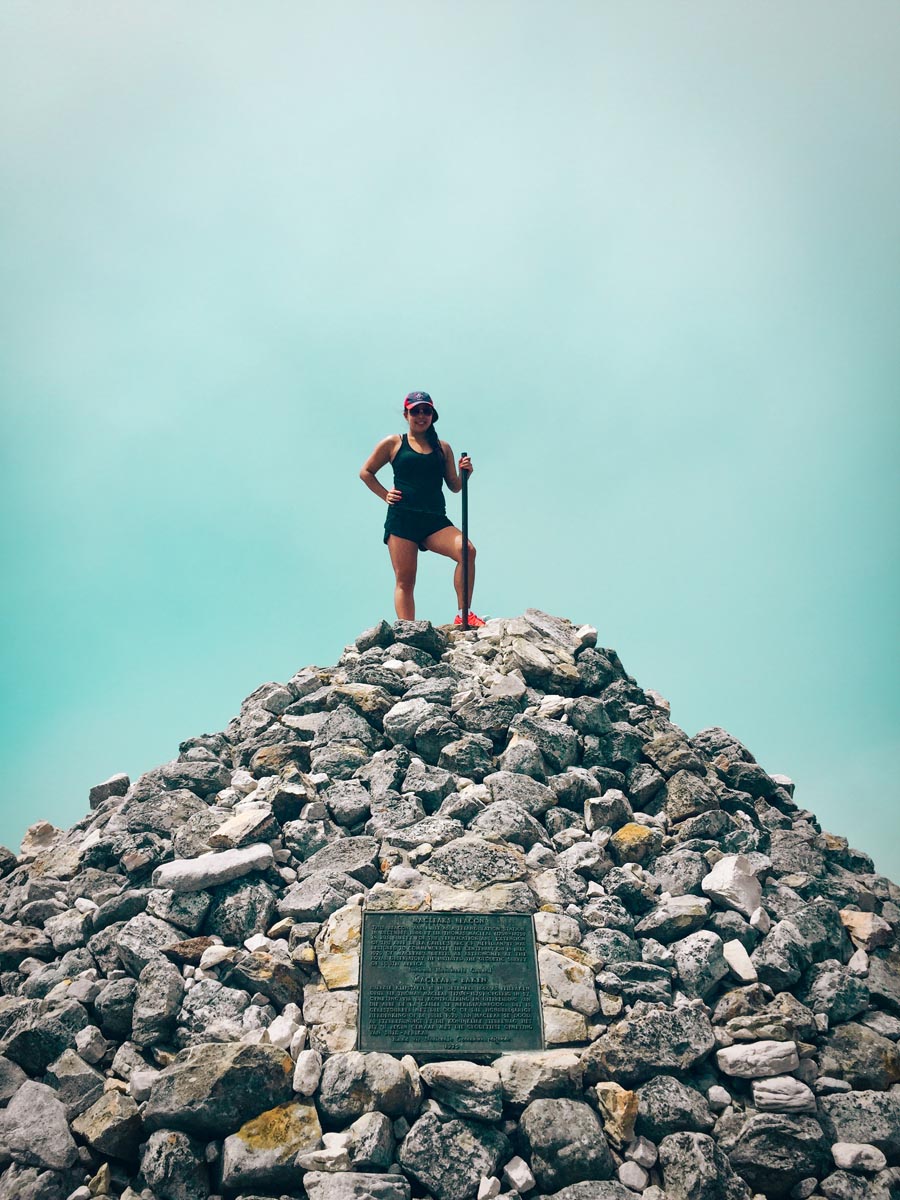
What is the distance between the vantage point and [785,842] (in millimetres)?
9188

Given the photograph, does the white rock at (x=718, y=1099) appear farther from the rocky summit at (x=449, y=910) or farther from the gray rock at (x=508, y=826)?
the gray rock at (x=508, y=826)

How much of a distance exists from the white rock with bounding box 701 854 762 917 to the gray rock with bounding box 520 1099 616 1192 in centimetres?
239

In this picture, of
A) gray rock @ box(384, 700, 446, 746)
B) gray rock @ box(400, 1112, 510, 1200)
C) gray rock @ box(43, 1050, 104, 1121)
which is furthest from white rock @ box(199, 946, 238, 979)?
gray rock @ box(384, 700, 446, 746)

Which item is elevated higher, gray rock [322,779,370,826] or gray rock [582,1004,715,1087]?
gray rock [322,779,370,826]

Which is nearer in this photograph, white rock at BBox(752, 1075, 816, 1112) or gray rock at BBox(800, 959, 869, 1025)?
white rock at BBox(752, 1075, 816, 1112)

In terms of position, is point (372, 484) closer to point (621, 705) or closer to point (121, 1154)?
point (621, 705)

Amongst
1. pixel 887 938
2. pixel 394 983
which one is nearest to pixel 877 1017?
pixel 887 938

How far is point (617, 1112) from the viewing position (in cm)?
617

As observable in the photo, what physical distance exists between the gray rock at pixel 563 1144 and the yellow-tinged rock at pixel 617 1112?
0.08 meters

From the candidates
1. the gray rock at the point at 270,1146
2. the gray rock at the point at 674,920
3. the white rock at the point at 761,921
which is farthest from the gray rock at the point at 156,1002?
the white rock at the point at 761,921

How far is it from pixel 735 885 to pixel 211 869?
15.4ft

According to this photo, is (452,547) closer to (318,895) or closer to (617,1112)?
(318,895)

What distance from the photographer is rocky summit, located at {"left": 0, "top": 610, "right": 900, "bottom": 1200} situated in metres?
5.98

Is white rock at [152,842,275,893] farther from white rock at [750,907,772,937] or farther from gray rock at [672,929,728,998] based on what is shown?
white rock at [750,907,772,937]
